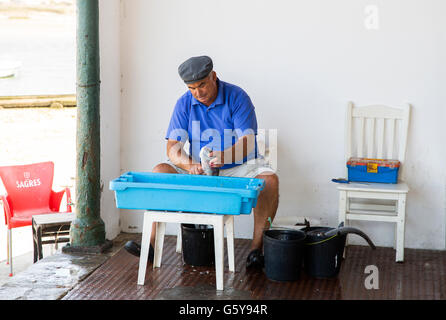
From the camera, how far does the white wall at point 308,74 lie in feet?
13.4

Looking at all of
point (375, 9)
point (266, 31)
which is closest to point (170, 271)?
point (266, 31)

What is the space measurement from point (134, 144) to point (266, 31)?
4.99 feet

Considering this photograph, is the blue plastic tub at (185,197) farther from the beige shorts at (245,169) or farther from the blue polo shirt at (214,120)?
the blue polo shirt at (214,120)

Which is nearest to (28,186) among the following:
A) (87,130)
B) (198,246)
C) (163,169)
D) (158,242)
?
(87,130)

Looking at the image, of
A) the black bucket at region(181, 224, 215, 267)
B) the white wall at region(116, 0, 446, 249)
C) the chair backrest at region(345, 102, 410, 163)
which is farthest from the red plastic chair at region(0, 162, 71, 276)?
the chair backrest at region(345, 102, 410, 163)

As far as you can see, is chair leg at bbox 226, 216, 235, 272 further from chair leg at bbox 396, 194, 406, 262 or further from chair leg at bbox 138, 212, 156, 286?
chair leg at bbox 396, 194, 406, 262

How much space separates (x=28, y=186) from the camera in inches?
170

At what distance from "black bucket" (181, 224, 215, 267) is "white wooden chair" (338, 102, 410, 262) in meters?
1.03

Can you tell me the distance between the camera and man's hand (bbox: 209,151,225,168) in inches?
137

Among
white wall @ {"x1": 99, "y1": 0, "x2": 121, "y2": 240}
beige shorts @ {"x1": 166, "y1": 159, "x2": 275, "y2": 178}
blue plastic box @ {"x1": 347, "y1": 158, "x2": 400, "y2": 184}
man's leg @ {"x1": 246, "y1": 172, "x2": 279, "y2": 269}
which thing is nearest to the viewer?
man's leg @ {"x1": 246, "y1": 172, "x2": 279, "y2": 269}

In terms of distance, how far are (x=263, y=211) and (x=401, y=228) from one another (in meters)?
1.06

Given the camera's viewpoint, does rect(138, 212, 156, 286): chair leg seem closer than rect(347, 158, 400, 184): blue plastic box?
Yes

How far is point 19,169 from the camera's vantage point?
431 cm

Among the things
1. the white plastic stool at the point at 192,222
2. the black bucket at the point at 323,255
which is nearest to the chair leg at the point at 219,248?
the white plastic stool at the point at 192,222
